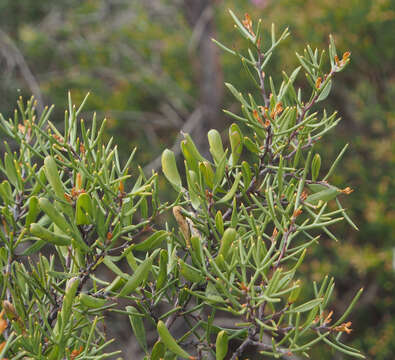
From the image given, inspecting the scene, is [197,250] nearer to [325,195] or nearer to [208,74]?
[325,195]

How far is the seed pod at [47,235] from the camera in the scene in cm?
39

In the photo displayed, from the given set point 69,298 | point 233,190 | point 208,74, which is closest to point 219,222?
point 233,190

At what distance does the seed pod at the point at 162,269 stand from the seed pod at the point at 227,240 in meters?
0.05

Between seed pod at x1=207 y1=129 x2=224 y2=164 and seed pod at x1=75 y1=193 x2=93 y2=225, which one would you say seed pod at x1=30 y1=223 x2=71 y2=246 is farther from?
seed pod at x1=207 y1=129 x2=224 y2=164

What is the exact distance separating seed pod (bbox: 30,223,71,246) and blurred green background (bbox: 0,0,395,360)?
1.51 meters

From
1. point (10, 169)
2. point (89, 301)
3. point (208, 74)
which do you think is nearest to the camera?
point (89, 301)

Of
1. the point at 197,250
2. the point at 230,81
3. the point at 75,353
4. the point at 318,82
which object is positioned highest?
the point at 318,82

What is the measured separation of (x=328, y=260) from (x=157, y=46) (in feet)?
5.20

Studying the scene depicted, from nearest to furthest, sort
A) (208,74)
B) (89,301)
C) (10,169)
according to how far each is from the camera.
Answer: (89,301) < (10,169) < (208,74)

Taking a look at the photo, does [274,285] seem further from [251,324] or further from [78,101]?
[78,101]

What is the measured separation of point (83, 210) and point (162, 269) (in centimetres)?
8

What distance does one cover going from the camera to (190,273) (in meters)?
0.41

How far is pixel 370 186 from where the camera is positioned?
2.15 metres

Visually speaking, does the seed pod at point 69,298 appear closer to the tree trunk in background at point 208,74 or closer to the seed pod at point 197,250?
the seed pod at point 197,250
